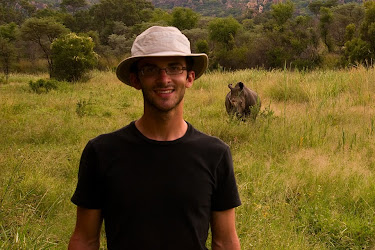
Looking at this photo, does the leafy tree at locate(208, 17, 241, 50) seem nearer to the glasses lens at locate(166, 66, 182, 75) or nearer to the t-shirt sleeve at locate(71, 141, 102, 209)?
the glasses lens at locate(166, 66, 182, 75)

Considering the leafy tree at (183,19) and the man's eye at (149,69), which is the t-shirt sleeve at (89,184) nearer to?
the man's eye at (149,69)

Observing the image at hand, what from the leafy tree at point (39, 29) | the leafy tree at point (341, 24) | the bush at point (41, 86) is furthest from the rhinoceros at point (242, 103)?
the leafy tree at point (341, 24)

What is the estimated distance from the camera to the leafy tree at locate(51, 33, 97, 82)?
1452 centimetres

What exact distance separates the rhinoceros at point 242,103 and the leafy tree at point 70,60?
8.73m

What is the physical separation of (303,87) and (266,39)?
1860 centimetres

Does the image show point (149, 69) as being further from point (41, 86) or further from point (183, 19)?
point (183, 19)

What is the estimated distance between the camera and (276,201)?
154 inches

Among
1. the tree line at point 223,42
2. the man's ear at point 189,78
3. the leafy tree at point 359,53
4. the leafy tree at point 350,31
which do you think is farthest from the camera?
the leafy tree at point 350,31

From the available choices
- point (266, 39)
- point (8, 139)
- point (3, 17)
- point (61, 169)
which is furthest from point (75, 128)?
point (3, 17)

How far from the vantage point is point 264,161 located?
5402 mm

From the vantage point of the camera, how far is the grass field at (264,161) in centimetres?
332

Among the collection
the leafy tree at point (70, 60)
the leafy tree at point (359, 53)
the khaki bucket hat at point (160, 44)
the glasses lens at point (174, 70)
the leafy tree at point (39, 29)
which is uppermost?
the khaki bucket hat at point (160, 44)

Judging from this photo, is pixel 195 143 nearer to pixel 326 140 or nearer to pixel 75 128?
pixel 326 140

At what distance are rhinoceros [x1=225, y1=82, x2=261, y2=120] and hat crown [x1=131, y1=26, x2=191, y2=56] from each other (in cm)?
529
